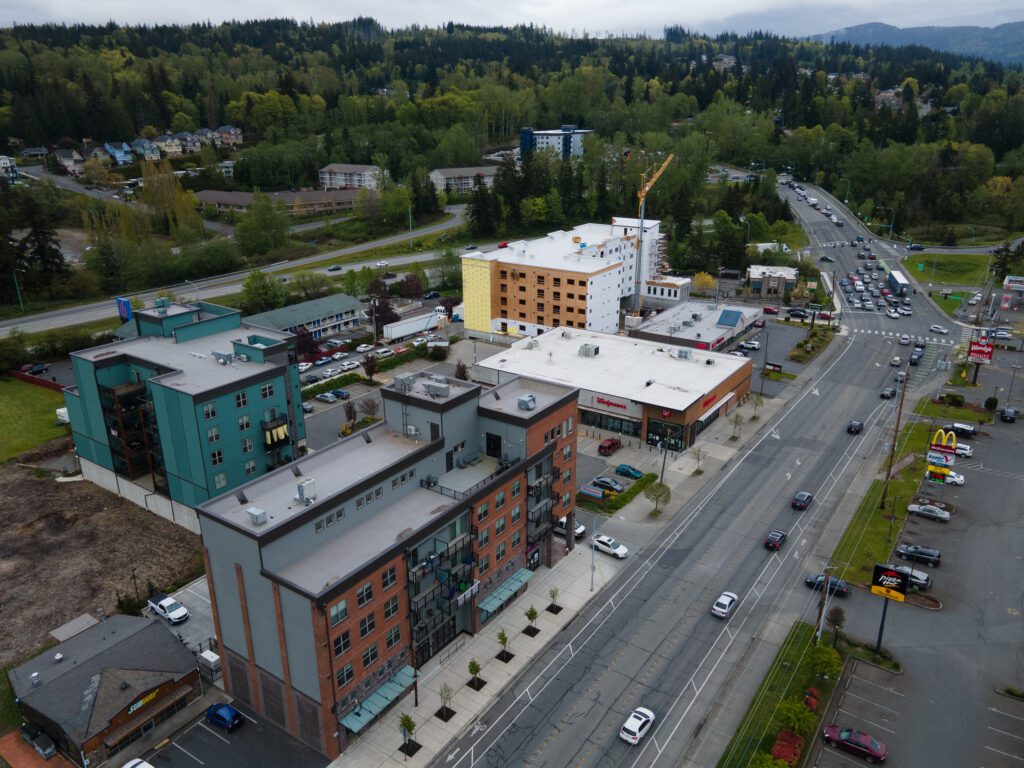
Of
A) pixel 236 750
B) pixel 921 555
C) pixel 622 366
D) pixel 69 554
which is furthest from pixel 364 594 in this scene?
pixel 622 366

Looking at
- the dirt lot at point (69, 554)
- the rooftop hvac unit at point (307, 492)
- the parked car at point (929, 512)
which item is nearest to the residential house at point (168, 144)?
the dirt lot at point (69, 554)

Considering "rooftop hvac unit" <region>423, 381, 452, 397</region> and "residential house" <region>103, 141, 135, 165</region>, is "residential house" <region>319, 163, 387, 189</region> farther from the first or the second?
"rooftop hvac unit" <region>423, 381, 452, 397</region>

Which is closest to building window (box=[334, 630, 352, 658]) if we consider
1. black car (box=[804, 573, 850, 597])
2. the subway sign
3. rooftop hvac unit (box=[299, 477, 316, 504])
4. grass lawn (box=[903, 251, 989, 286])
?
rooftop hvac unit (box=[299, 477, 316, 504])

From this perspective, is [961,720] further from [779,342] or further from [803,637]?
[779,342]

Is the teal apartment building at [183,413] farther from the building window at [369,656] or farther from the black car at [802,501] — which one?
the black car at [802,501]

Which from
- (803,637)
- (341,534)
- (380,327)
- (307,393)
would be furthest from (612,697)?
(380,327)

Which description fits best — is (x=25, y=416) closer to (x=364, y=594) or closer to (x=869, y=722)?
(x=364, y=594)

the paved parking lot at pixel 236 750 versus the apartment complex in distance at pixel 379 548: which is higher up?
the apartment complex in distance at pixel 379 548

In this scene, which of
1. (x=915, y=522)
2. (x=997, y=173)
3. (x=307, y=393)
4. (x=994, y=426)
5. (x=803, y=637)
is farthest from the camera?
(x=997, y=173)
